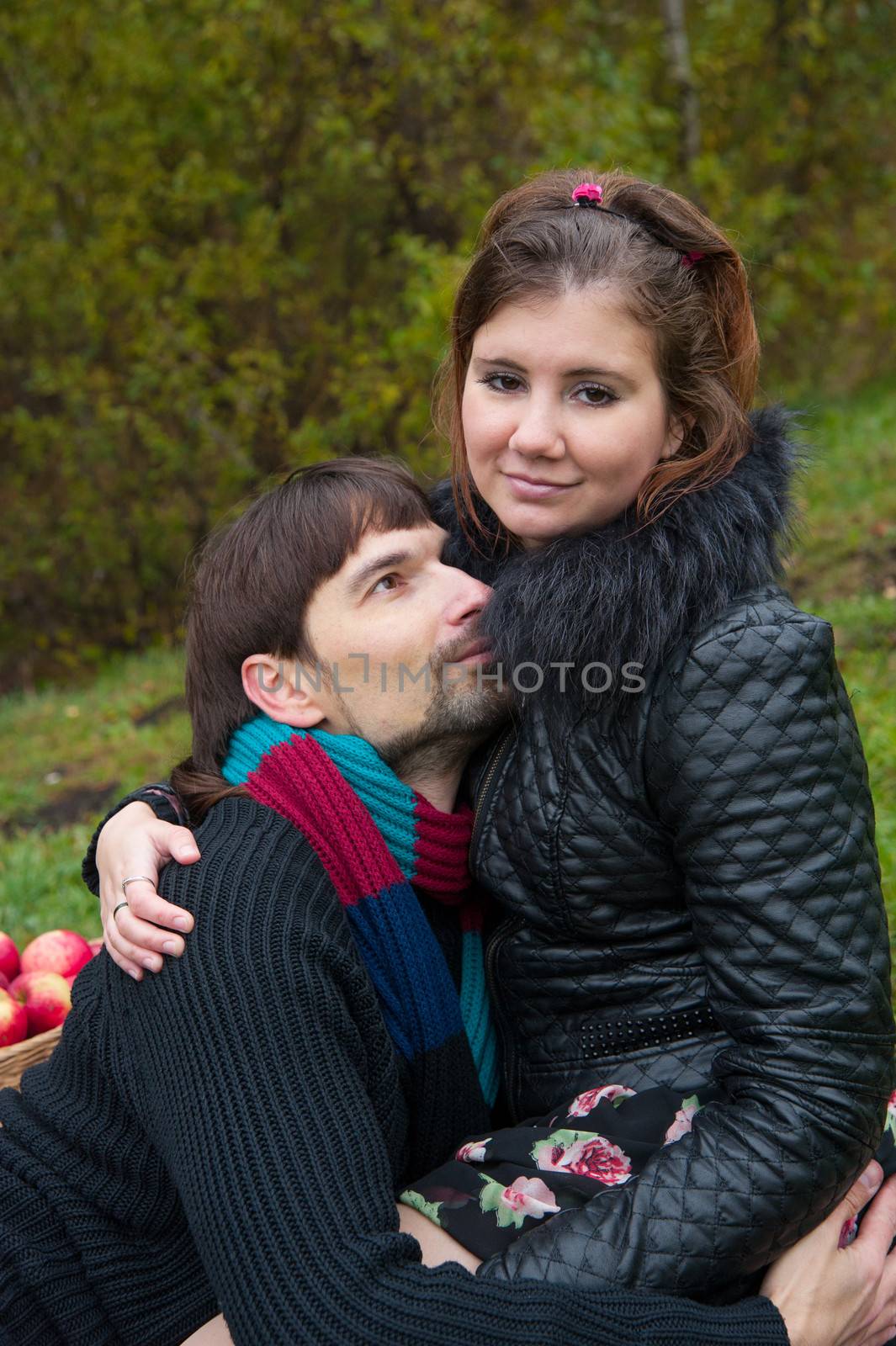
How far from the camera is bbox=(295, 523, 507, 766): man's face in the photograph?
8.29ft

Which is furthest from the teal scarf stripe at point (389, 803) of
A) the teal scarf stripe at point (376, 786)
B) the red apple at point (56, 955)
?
the red apple at point (56, 955)

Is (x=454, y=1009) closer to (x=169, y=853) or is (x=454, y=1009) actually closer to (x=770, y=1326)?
(x=169, y=853)

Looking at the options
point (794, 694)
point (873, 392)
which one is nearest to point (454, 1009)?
point (794, 694)

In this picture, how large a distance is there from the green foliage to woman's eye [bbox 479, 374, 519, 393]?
18.6ft

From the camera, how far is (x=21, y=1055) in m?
3.08

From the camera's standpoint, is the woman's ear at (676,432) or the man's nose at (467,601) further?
the man's nose at (467,601)

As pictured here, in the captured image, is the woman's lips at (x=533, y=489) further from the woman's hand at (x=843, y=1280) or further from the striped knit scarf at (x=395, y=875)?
the woman's hand at (x=843, y=1280)

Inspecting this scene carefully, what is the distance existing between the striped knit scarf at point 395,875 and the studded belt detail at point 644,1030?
0.29 metres

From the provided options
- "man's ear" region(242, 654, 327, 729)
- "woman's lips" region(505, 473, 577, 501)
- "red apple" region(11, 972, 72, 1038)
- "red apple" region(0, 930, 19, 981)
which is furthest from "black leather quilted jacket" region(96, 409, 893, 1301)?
"red apple" region(0, 930, 19, 981)

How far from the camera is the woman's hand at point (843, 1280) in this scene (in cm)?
205

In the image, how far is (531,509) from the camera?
7.91 ft

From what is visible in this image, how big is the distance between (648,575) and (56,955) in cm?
237

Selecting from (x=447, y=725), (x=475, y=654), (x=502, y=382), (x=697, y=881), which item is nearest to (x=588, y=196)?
(x=502, y=382)

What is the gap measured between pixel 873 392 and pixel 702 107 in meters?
3.21
